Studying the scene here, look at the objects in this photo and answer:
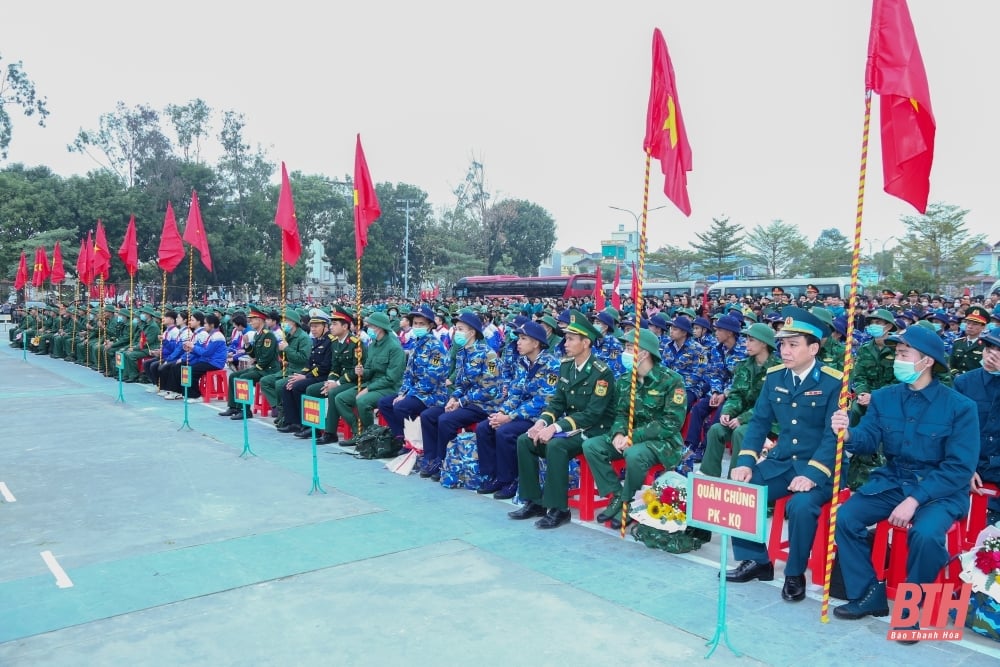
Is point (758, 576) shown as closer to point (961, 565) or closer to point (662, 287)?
point (961, 565)

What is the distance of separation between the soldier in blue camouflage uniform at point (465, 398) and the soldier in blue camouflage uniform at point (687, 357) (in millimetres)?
2285

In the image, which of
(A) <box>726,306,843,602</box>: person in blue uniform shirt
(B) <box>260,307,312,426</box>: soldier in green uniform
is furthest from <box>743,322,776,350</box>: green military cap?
(B) <box>260,307,312,426</box>: soldier in green uniform

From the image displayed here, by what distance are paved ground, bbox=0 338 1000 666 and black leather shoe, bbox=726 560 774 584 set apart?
8 cm

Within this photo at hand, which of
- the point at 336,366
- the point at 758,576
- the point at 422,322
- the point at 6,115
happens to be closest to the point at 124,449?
the point at 336,366

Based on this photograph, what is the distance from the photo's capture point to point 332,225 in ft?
178

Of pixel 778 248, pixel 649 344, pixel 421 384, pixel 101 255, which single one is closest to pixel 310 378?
pixel 421 384

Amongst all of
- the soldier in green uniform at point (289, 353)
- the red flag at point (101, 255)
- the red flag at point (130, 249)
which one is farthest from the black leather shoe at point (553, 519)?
the red flag at point (101, 255)

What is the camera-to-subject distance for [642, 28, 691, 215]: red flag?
6055 millimetres

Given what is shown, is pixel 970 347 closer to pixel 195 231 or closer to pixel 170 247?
pixel 195 231

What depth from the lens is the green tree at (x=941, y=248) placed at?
131 ft

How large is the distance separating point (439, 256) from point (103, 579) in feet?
169

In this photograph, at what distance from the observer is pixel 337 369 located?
10250mm

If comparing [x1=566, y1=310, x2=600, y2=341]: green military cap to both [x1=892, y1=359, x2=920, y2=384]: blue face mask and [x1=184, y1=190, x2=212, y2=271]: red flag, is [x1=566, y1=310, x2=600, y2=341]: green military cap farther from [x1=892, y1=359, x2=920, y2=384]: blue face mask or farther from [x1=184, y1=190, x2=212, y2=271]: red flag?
[x1=184, y1=190, x2=212, y2=271]: red flag

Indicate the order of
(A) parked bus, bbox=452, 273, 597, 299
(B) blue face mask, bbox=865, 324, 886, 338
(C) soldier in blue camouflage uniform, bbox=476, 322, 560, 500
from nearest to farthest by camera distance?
(C) soldier in blue camouflage uniform, bbox=476, 322, 560, 500
(B) blue face mask, bbox=865, 324, 886, 338
(A) parked bus, bbox=452, 273, 597, 299
